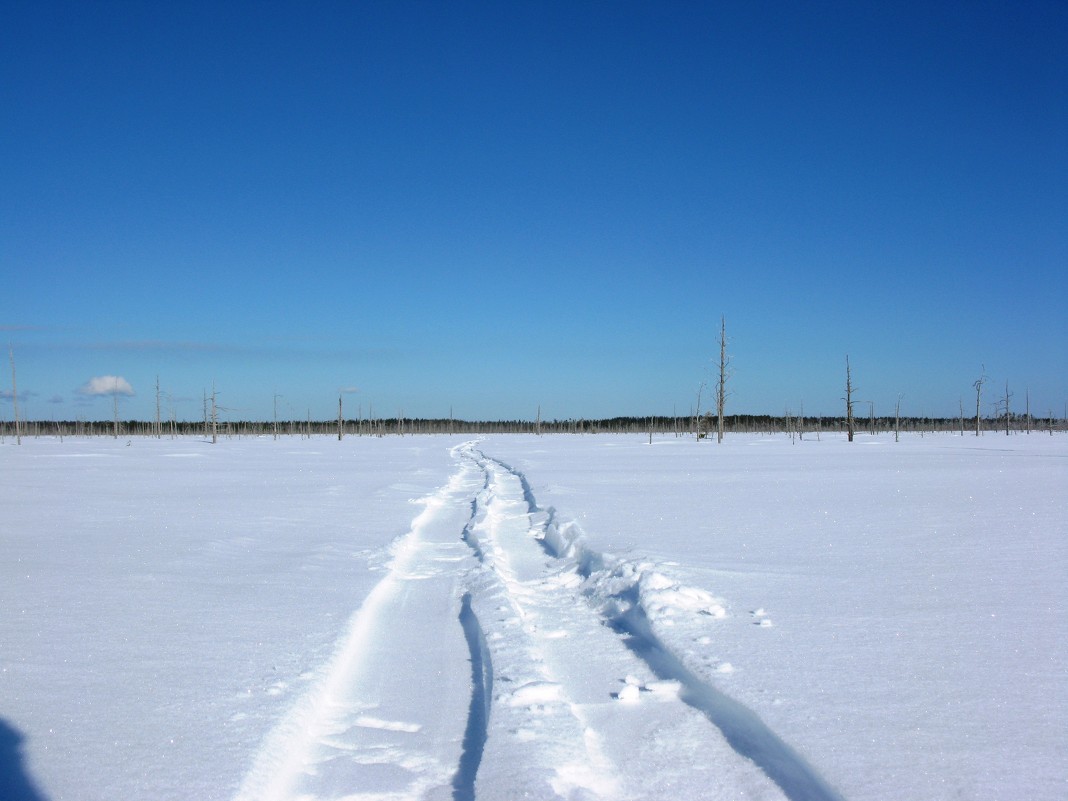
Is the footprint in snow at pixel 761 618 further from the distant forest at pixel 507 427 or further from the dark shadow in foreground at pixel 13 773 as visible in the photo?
the distant forest at pixel 507 427

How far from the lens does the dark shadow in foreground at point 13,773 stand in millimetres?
2441

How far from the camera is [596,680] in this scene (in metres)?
3.74

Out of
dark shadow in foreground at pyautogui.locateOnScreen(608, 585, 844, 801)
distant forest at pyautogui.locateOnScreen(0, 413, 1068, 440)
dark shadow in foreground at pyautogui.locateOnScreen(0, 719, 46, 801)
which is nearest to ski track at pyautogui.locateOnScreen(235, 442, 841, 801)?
dark shadow in foreground at pyautogui.locateOnScreen(608, 585, 844, 801)

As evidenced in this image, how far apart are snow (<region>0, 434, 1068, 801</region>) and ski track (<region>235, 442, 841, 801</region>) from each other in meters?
0.02

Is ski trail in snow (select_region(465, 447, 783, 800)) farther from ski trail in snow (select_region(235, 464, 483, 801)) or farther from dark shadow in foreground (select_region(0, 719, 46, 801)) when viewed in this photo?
dark shadow in foreground (select_region(0, 719, 46, 801))

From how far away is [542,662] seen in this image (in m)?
3.96

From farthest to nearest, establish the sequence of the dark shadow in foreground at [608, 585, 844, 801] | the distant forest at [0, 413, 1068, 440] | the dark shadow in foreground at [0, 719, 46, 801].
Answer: the distant forest at [0, 413, 1068, 440] → the dark shadow in foreground at [608, 585, 844, 801] → the dark shadow in foreground at [0, 719, 46, 801]

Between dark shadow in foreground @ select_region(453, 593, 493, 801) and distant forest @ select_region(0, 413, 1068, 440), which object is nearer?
dark shadow in foreground @ select_region(453, 593, 493, 801)

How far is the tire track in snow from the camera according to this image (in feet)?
8.67

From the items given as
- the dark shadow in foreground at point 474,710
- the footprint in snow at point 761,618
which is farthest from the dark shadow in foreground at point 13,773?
the footprint in snow at point 761,618

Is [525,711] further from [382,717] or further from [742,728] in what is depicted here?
[742,728]

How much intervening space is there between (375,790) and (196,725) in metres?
0.94

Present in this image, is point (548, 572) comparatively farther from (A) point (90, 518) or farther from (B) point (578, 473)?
(B) point (578, 473)

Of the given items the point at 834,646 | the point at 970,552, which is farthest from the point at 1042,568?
the point at 834,646
